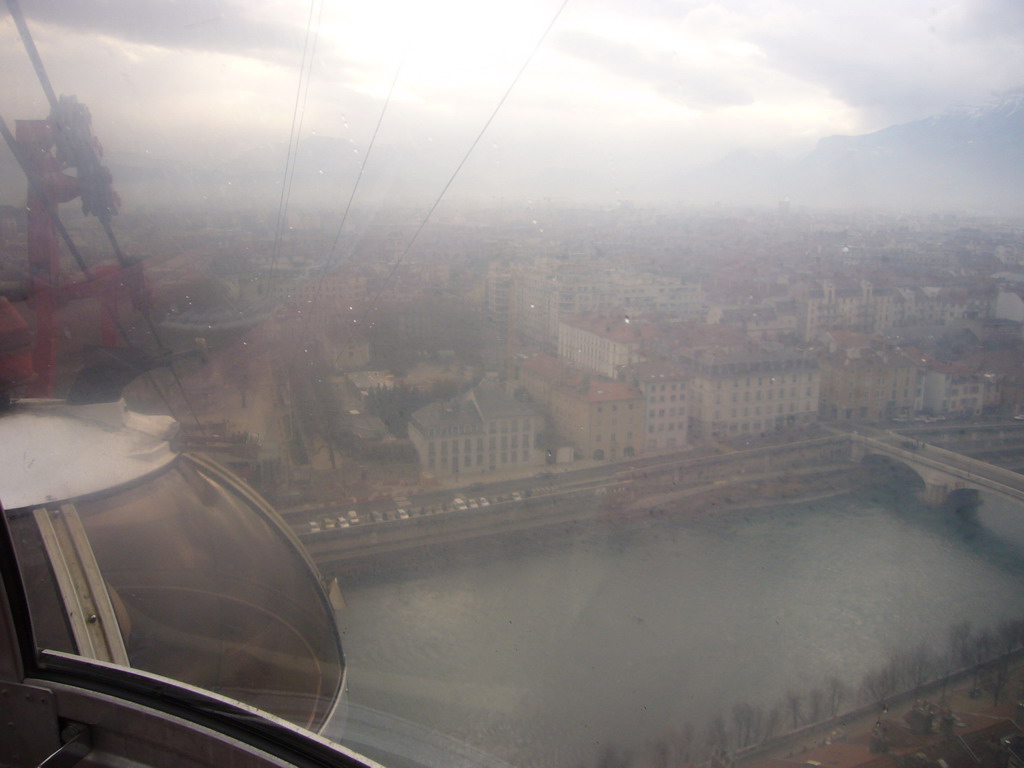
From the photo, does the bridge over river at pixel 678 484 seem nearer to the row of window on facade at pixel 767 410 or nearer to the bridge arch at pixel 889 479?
the bridge arch at pixel 889 479

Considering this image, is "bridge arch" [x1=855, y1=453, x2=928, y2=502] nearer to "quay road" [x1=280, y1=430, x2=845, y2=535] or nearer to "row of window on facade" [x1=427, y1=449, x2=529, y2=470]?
"quay road" [x1=280, y1=430, x2=845, y2=535]

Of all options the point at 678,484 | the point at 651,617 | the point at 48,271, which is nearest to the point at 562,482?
the point at 678,484

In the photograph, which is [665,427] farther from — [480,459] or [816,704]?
[816,704]

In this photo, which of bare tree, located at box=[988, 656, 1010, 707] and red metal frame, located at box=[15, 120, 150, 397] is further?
red metal frame, located at box=[15, 120, 150, 397]

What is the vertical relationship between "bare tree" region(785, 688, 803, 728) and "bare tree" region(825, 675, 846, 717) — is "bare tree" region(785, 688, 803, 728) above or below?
below

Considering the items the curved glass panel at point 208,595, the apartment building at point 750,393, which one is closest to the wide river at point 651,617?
the curved glass panel at point 208,595

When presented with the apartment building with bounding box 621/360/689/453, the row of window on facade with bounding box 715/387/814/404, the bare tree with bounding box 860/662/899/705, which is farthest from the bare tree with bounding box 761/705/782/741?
the row of window on facade with bounding box 715/387/814/404
